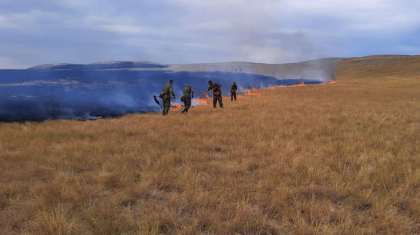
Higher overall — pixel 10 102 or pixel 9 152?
pixel 10 102

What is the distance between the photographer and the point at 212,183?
5.47 metres

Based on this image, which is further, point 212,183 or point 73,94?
point 73,94

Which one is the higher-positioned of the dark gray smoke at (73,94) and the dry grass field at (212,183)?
the dark gray smoke at (73,94)

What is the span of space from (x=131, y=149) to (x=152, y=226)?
4.35 meters

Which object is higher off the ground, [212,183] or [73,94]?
[73,94]

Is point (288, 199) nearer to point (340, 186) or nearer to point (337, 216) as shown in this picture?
point (337, 216)

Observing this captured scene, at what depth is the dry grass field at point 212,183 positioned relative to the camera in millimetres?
4027

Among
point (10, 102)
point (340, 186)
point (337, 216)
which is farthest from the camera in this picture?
point (10, 102)

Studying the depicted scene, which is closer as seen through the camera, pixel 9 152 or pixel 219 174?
pixel 219 174

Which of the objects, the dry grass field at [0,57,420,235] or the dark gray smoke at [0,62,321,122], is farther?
the dark gray smoke at [0,62,321,122]

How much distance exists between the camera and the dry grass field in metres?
4.03

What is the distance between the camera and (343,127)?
35.9 ft

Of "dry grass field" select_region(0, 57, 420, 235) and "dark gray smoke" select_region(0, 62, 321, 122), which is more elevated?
"dark gray smoke" select_region(0, 62, 321, 122)

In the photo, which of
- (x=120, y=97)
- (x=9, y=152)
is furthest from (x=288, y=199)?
(x=120, y=97)
